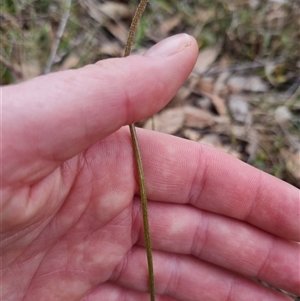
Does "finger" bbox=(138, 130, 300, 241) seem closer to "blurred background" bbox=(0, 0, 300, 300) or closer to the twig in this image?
"blurred background" bbox=(0, 0, 300, 300)

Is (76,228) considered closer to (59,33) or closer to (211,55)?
(59,33)

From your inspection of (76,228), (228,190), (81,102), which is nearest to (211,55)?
(228,190)

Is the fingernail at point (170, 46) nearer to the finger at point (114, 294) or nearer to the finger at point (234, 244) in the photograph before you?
the finger at point (234, 244)

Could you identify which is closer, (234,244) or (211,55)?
(234,244)

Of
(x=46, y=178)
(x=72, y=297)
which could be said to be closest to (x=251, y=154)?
→ (x=72, y=297)

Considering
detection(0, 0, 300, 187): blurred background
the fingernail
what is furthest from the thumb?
detection(0, 0, 300, 187): blurred background
